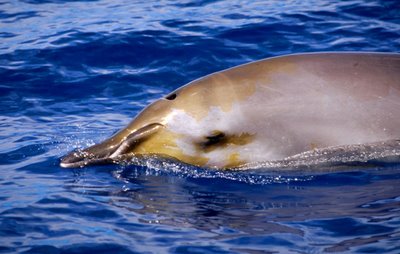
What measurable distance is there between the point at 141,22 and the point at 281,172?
959cm

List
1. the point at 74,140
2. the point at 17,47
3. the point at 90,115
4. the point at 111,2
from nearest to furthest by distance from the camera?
the point at 74,140 → the point at 90,115 → the point at 17,47 → the point at 111,2

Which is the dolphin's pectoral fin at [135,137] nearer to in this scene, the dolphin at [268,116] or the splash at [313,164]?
the dolphin at [268,116]

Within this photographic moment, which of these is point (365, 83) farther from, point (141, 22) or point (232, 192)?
point (141, 22)

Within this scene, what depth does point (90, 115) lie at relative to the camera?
1177cm

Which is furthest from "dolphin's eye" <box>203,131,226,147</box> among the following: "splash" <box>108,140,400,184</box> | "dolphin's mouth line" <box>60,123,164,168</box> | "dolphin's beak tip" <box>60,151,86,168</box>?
"dolphin's beak tip" <box>60,151,86,168</box>

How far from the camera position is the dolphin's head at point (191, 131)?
864 centimetres

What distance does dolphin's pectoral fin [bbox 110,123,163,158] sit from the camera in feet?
28.6

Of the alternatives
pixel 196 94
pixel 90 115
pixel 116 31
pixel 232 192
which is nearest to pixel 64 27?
pixel 116 31

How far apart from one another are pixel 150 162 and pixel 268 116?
58.5 inches

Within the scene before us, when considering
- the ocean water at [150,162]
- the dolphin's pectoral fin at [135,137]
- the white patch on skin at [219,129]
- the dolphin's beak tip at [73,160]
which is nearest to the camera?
the ocean water at [150,162]

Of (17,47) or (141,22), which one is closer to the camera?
(17,47)

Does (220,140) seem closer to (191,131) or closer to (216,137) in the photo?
(216,137)

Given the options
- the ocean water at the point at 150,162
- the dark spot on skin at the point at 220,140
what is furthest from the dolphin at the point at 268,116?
the ocean water at the point at 150,162

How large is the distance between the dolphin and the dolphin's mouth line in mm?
12
